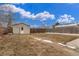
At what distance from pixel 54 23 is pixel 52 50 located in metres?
0.23

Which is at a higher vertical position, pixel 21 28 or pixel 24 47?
pixel 21 28

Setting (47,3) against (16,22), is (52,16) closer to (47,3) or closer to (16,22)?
(47,3)

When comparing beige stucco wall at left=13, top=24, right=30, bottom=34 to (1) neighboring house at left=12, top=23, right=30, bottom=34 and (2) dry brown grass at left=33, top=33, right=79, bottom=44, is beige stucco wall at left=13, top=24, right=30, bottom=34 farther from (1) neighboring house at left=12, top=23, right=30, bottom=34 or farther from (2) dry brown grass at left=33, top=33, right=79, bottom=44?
(2) dry brown grass at left=33, top=33, right=79, bottom=44

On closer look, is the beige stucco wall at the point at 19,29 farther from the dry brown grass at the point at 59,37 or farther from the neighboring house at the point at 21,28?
the dry brown grass at the point at 59,37

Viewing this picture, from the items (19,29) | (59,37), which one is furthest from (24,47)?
(59,37)

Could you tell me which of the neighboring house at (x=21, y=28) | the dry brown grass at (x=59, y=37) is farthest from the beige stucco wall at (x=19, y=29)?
the dry brown grass at (x=59, y=37)

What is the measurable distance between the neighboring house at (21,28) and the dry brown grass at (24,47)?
1.4 inches

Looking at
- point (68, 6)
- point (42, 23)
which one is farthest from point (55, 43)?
point (68, 6)

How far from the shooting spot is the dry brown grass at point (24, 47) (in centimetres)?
206

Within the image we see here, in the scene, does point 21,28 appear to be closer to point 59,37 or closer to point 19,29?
point 19,29

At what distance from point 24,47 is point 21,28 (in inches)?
6.5

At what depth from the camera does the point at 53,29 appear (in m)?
2.08

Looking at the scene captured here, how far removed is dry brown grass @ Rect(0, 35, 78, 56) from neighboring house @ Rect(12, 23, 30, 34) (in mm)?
36

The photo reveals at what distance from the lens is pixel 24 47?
6.80ft
